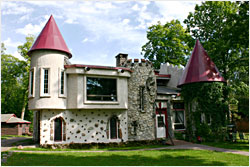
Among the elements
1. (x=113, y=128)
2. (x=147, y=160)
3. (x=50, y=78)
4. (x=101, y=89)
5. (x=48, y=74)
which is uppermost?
(x=48, y=74)

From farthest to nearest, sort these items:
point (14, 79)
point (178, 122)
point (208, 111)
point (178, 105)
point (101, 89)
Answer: point (14, 79)
point (178, 105)
point (178, 122)
point (208, 111)
point (101, 89)


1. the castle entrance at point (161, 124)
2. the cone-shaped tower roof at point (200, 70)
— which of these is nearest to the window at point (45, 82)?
the castle entrance at point (161, 124)

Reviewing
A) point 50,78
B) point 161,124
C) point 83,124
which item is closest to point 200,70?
point 161,124

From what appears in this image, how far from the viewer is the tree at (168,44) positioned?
31900 mm

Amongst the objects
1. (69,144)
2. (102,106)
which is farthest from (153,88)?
(69,144)

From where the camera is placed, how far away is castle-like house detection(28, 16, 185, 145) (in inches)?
653

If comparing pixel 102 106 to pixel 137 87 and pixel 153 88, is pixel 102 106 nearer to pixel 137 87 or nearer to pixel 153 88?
pixel 137 87

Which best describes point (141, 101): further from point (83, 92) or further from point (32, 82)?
point (32, 82)

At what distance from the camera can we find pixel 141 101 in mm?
19328

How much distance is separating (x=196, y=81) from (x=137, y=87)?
5.26 metres

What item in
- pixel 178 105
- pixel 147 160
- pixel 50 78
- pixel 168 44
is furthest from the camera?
pixel 168 44

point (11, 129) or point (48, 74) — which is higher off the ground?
point (48, 74)

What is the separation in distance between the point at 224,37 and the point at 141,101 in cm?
884

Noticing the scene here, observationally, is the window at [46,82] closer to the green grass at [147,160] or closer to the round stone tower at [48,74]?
the round stone tower at [48,74]
